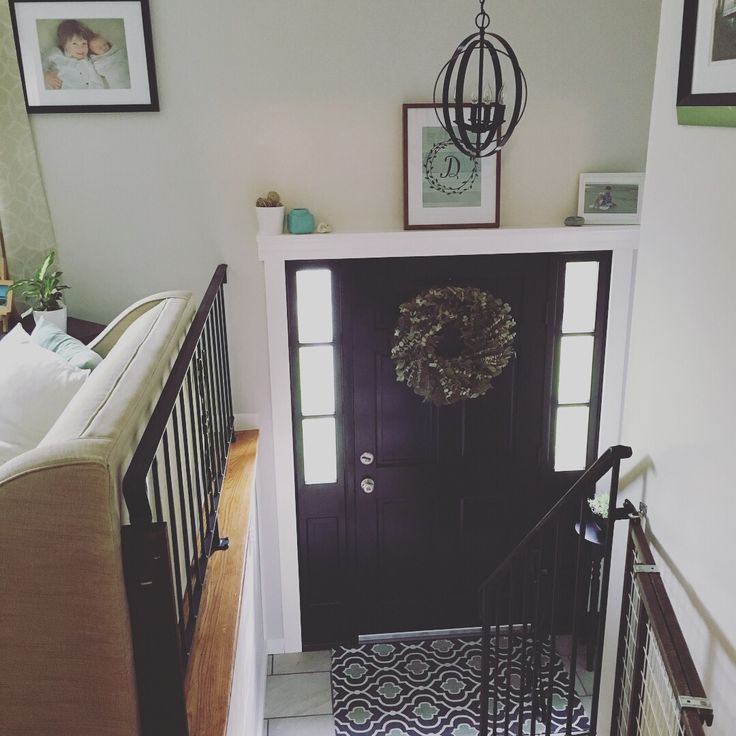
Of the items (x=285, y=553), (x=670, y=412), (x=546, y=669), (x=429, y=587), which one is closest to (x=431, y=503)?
(x=429, y=587)

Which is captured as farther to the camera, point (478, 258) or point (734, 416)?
point (478, 258)

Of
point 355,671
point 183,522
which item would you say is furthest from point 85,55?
point 355,671

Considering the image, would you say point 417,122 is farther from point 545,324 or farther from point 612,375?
point 612,375

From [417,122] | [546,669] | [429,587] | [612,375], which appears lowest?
[546,669]

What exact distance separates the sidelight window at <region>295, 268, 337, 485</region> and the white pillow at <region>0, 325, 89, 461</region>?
4.76 ft

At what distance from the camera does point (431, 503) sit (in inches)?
156

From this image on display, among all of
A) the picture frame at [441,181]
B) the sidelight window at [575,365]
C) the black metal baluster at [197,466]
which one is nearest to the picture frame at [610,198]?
the sidelight window at [575,365]

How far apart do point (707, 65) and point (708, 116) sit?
12 cm

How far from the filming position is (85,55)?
3.12m

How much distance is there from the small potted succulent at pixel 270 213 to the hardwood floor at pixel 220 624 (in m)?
1.07

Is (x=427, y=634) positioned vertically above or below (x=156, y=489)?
below

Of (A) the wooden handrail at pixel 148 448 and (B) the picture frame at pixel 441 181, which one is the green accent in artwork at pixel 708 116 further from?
(B) the picture frame at pixel 441 181

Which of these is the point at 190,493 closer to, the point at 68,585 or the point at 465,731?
the point at 68,585

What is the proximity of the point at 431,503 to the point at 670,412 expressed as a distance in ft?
6.70
